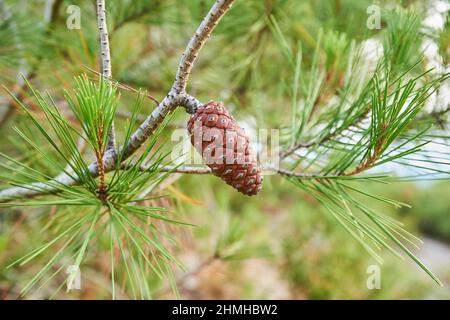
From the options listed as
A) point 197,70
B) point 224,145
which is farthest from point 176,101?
point 197,70

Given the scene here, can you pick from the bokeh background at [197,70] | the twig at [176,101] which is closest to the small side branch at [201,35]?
the twig at [176,101]

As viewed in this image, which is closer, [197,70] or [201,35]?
[201,35]

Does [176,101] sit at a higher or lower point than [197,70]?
lower

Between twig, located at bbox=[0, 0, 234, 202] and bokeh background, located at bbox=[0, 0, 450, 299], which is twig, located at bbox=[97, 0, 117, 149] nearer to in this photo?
twig, located at bbox=[0, 0, 234, 202]

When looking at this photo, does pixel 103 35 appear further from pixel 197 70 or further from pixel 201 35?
pixel 197 70

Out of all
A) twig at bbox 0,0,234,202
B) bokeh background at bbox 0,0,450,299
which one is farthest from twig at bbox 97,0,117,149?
bokeh background at bbox 0,0,450,299

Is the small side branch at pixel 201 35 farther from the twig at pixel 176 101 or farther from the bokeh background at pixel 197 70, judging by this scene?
the bokeh background at pixel 197 70
